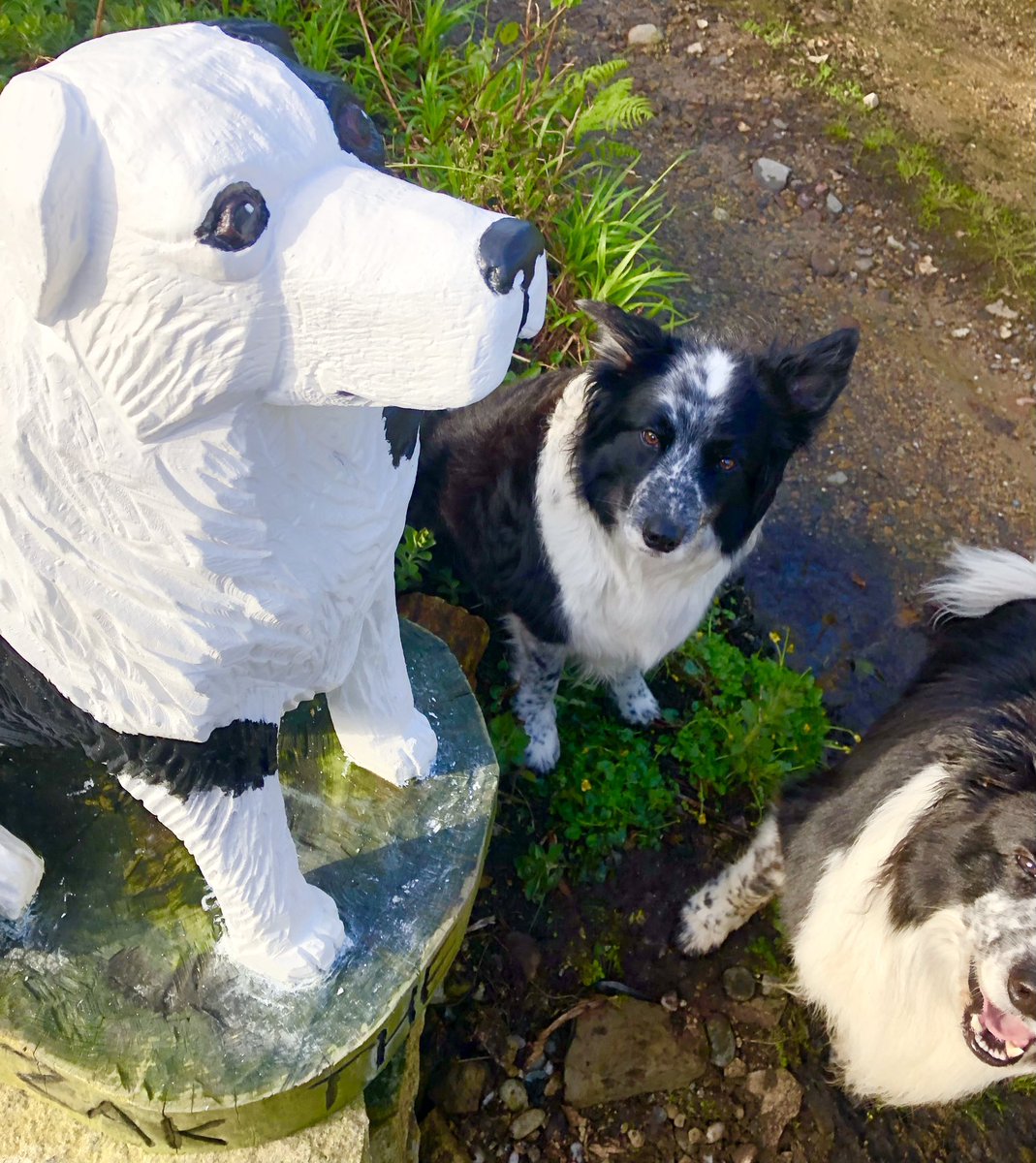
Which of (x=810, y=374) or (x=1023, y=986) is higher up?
(x=810, y=374)

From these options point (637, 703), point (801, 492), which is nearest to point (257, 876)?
point (637, 703)

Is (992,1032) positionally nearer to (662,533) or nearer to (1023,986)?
(1023,986)

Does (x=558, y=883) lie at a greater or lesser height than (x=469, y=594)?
lesser

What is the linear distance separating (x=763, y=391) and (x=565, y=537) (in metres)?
0.62

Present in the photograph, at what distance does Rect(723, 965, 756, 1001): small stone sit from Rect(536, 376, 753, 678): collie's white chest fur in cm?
89

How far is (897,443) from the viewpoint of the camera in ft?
12.4

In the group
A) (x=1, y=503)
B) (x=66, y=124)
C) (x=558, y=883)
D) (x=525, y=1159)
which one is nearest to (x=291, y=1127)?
(x=525, y=1159)

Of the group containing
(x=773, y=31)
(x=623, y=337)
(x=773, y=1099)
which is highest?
(x=623, y=337)

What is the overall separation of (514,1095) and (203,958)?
1108mm

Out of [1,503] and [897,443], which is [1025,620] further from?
[1,503]

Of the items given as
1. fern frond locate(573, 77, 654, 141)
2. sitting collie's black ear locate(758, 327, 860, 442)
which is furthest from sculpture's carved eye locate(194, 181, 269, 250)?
fern frond locate(573, 77, 654, 141)

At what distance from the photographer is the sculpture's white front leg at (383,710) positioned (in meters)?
1.50

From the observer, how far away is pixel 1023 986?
143 cm

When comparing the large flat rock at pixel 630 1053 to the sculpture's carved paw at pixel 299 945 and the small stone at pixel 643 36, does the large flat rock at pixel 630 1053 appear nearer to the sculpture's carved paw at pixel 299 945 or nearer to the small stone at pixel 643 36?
the sculpture's carved paw at pixel 299 945
